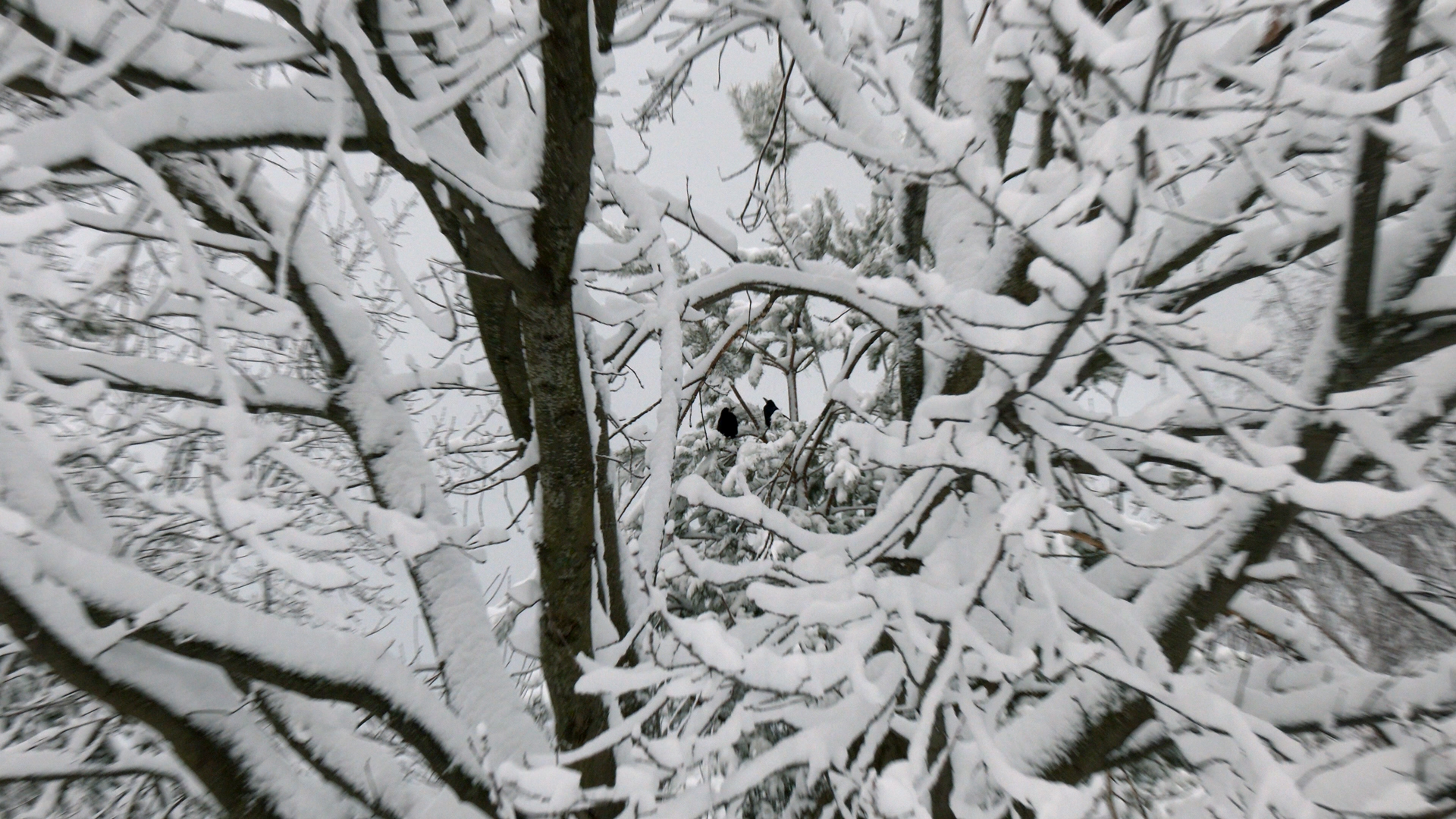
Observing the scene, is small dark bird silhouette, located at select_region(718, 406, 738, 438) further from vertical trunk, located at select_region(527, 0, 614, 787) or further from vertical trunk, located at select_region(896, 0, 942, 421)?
vertical trunk, located at select_region(527, 0, 614, 787)

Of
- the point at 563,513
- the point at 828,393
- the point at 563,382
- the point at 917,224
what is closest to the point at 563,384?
the point at 563,382

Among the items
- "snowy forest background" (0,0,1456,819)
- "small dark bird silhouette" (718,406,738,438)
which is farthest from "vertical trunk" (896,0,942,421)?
"small dark bird silhouette" (718,406,738,438)

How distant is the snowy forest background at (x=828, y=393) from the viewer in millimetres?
1351

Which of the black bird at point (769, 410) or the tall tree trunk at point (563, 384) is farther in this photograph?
the black bird at point (769, 410)

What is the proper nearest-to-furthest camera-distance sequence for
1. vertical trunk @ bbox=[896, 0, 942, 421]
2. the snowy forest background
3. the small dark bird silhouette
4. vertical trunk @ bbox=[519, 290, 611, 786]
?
the snowy forest background < vertical trunk @ bbox=[519, 290, 611, 786] < vertical trunk @ bbox=[896, 0, 942, 421] < the small dark bird silhouette

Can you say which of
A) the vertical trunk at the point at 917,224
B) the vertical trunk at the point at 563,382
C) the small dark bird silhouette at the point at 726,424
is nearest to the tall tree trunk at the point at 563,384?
the vertical trunk at the point at 563,382

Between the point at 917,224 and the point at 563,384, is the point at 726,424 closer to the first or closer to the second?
the point at 917,224

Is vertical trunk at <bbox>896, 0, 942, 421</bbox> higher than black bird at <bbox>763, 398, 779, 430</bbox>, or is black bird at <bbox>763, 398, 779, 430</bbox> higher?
vertical trunk at <bbox>896, 0, 942, 421</bbox>

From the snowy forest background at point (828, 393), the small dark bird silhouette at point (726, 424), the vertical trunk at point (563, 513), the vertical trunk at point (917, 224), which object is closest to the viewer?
the snowy forest background at point (828, 393)

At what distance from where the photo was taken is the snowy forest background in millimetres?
1351

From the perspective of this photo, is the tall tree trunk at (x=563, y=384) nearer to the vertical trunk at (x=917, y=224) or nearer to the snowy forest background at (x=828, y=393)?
the snowy forest background at (x=828, y=393)

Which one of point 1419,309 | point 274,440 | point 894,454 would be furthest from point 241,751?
point 1419,309

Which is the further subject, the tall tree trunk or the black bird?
the black bird

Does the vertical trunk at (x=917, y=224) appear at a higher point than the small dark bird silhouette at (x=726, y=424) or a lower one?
higher
